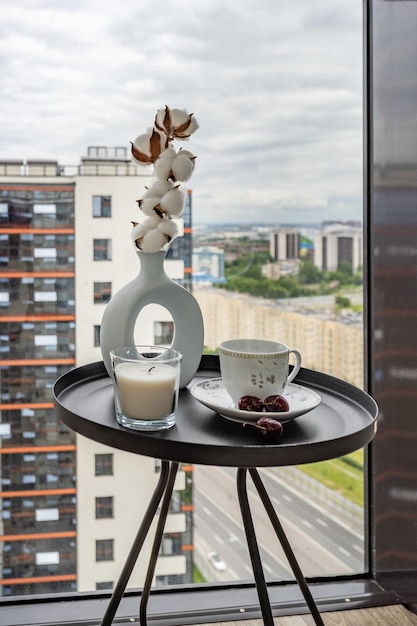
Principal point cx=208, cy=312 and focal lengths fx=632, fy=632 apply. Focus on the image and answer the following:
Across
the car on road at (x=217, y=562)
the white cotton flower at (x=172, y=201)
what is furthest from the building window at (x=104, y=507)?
the white cotton flower at (x=172, y=201)

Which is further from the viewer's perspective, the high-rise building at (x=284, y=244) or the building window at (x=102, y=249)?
the high-rise building at (x=284, y=244)

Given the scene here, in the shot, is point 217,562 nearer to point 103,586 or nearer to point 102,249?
point 103,586

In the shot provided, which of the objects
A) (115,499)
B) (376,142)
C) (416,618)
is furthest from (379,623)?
(376,142)

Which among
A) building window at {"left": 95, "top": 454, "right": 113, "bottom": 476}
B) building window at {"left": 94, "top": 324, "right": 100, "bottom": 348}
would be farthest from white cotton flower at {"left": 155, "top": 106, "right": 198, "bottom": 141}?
building window at {"left": 95, "top": 454, "right": 113, "bottom": 476}

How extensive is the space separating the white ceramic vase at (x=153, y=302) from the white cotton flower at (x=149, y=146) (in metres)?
0.19

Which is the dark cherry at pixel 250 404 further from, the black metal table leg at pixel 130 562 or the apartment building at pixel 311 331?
the apartment building at pixel 311 331

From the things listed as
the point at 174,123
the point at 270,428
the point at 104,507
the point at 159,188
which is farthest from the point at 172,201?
the point at 104,507

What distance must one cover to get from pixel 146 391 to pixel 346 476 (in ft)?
3.39

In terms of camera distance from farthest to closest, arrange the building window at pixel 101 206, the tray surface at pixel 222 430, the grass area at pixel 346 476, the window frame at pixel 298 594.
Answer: the grass area at pixel 346 476 < the building window at pixel 101 206 < the window frame at pixel 298 594 < the tray surface at pixel 222 430

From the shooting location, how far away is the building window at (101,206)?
173 cm

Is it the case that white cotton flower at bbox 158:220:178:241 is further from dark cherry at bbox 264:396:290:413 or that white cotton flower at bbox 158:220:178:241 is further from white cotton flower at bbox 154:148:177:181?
dark cherry at bbox 264:396:290:413

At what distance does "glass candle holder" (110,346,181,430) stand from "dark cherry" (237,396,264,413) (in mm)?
110

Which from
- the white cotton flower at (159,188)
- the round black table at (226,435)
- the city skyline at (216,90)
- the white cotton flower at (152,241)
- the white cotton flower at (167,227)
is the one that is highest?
the city skyline at (216,90)

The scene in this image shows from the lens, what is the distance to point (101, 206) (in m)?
1.73
